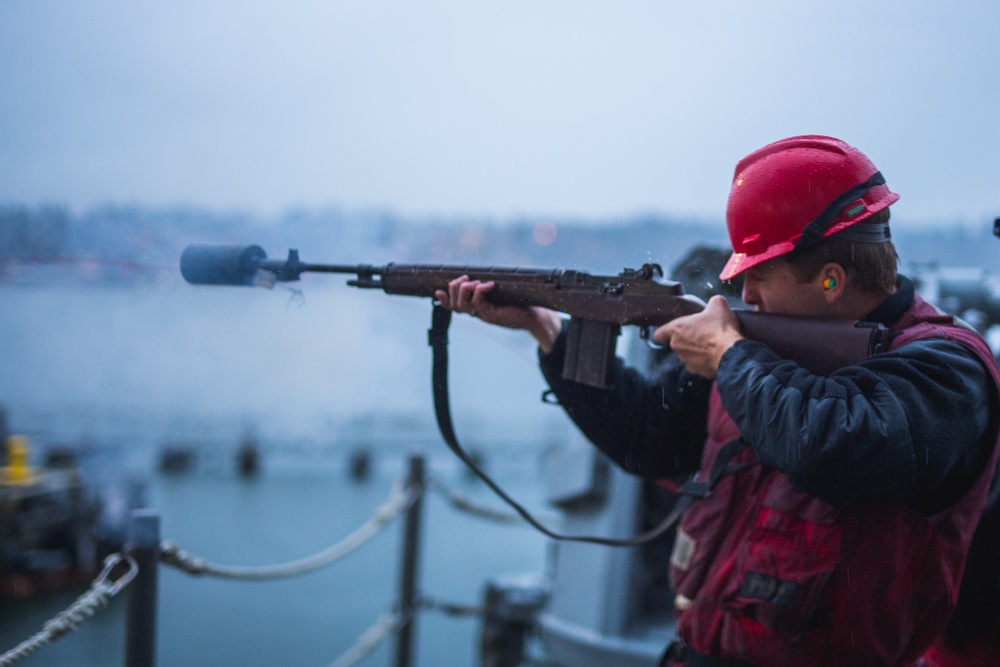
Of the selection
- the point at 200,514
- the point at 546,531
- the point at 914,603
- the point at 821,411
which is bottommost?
the point at 200,514

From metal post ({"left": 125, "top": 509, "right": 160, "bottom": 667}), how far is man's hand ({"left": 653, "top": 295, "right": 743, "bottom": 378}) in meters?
1.45

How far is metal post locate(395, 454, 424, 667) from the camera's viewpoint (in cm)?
394

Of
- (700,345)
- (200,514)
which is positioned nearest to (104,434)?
(200,514)

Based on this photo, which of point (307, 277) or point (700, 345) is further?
point (307, 277)

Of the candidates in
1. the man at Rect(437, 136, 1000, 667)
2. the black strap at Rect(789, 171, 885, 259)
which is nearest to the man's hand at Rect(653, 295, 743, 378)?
the man at Rect(437, 136, 1000, 667)

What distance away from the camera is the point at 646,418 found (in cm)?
219

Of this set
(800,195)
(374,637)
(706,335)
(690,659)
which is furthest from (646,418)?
(374,637)

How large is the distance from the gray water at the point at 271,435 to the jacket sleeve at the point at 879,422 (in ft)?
4.63

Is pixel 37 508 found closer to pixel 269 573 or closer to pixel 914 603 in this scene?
pixel 269 573

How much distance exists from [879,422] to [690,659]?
29.9 inches

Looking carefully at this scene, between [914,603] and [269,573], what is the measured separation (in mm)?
2210

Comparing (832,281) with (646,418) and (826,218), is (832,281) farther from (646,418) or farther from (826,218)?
(646,418)

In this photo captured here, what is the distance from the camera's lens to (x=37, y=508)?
616 inches

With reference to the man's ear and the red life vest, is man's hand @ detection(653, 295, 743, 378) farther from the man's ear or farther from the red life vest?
the red life vest
